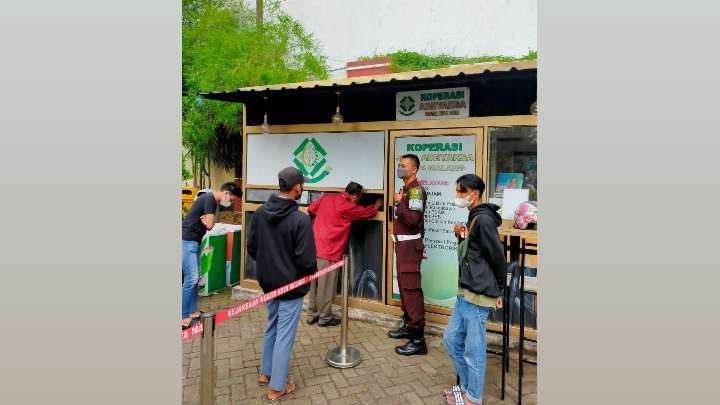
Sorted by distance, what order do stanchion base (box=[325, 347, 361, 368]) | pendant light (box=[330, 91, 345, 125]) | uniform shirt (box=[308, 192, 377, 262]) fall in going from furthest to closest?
pendant light (box=[330, 91, 345, 125])
uniform shirt (box=[308, 192, 377, 262])
stanchion base (box=[325, 347, 361, 368])

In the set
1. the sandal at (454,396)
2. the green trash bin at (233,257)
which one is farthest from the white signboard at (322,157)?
the sandal at (454,396)

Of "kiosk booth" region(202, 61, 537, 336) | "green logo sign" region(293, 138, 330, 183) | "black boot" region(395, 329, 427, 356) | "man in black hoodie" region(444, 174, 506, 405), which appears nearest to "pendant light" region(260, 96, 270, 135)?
"kiosk booth" region(202, 61, 537, 336)

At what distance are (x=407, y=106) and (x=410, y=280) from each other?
217cm

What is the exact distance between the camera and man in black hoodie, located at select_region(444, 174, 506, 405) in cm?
368

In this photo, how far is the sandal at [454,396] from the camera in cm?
401

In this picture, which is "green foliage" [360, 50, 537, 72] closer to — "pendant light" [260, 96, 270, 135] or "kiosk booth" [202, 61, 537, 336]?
"pendant light" [260, 96, 270, 135]

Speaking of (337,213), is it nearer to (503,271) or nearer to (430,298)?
(430,298)

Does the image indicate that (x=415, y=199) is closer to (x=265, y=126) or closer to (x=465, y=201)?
(x=465, y=201)

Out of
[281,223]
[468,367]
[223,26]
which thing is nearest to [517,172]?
[468,367]

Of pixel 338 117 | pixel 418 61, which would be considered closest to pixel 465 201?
pixel 338 117

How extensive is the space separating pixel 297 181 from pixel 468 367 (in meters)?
2.14

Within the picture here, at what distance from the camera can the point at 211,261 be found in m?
7.36

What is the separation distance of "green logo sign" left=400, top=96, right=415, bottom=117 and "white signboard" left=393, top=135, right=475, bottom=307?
32 centimetres

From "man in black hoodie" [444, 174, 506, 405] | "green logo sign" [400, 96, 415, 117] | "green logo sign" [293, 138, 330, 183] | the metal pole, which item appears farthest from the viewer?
"green logo sign" [293, 138, 330, 183]
